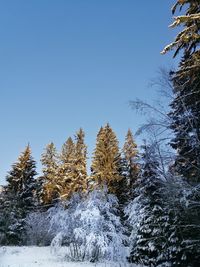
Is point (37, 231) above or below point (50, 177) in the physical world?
below

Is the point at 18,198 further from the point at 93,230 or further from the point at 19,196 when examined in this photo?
the point at 93,230

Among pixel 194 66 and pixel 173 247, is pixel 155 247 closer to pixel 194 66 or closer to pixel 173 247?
pixel 173 247

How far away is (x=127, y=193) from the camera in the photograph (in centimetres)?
3703

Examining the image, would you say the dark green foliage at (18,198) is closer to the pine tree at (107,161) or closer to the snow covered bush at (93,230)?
the pine tree at (107,161)

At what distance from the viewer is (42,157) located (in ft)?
161

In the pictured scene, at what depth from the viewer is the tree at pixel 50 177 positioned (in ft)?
141

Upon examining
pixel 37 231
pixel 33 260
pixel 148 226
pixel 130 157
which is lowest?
pixel 33 260

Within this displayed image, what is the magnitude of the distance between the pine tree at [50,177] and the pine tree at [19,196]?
2.09m

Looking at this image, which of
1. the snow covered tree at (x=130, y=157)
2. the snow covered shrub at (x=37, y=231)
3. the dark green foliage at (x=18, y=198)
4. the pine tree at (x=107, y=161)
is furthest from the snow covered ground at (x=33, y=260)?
the snow covered tree at (x=130, y=157)

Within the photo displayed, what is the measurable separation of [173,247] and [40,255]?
967cm

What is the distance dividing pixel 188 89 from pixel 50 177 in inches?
1362

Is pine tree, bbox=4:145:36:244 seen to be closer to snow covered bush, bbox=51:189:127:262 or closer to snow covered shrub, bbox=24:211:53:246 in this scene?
snow covered shrub, bbox=24:211:53:246

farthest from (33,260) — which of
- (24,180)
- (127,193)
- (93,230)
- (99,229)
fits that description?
(24,180)

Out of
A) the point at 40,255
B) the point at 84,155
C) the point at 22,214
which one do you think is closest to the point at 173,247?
the point at 40,255
